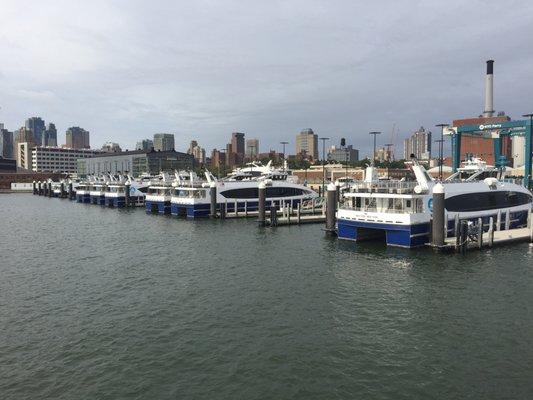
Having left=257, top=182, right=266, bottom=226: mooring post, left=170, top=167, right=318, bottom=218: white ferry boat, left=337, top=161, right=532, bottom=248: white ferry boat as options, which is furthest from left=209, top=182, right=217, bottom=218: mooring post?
left=337, top=161, right=532, bottom=248: white ferry boat

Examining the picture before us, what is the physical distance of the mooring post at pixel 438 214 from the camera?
108ft

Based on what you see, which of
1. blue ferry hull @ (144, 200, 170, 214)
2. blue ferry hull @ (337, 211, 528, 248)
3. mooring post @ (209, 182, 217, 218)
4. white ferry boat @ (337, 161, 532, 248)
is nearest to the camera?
blue ferry hull @ (337, 211, 528, 248)

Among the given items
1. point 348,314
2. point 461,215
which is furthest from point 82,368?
point 461,215

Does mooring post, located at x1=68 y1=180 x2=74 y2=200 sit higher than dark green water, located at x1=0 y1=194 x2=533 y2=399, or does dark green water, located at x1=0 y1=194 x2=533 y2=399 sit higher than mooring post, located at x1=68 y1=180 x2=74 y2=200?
mooring post, located at x1=68 y1=180 x2=74 y2=200

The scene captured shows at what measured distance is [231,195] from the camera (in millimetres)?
61375

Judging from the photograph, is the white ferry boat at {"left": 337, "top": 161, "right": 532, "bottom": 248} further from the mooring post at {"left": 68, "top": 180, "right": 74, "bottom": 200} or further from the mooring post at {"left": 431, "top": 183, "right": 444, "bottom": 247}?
the mooring post at {"left": 68, "top": 180, "right": 74, "bottom": 200}

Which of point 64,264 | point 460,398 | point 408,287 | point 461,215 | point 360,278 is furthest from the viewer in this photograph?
point 461,215

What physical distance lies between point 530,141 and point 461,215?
32513mm

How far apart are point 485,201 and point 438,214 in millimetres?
10814

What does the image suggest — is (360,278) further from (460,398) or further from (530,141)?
(530,141)

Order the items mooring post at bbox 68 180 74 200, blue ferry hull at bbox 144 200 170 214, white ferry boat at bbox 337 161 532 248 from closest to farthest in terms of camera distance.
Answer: white ferry boat at bbox 337 161 532 248
blue ferry hull at bbox 144 200 170 214
mooring post at bbox 68 180 74 200

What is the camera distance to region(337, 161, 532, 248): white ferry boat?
1383 inches

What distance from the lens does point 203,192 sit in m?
61.6

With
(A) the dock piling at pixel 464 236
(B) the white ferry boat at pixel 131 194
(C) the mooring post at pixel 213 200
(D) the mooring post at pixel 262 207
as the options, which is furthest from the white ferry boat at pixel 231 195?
(A) the dock piling at pixel 464 236
